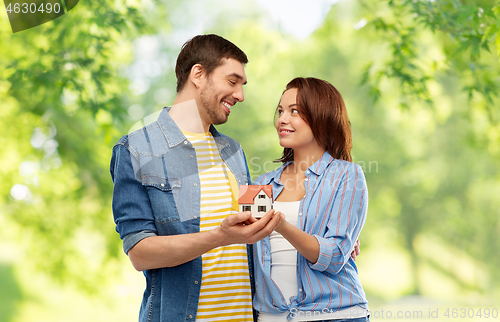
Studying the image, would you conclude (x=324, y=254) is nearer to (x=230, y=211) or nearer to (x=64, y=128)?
(x=230, y=211)

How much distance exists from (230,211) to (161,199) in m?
0.35

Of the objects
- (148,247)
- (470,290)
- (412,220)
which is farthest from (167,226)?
(470,290)

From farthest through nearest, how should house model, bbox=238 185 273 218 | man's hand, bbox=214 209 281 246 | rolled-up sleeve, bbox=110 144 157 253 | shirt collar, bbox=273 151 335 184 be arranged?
1. shirt collar, bbox=273 151 335 184
2. rolled-up sleeve, bbox=110 144 157 253
3. house model, bbox=238 185 273 218
4. man's hand, bbox=214 209 281 246

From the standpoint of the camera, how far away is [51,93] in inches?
192

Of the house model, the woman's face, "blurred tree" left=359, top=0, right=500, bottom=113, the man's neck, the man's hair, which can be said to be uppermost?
"blurred tree" left=359, top=0, right=500, bottom=113

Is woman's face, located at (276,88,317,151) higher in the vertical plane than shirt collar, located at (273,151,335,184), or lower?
higher

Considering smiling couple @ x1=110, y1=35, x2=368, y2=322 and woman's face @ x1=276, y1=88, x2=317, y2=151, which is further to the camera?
woman's face @ x1=276, y1=88, x2=317, y2=151

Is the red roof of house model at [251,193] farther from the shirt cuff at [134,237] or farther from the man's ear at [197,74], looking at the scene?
the man's ear at [197,74]

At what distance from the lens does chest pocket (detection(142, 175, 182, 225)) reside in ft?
5.80

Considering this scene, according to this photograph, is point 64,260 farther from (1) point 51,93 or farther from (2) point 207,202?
(2) point 207,202

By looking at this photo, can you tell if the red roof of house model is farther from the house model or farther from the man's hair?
the man's hair

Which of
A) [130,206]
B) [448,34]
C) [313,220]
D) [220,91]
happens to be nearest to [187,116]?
[220,91]

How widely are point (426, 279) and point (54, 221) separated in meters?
9.86

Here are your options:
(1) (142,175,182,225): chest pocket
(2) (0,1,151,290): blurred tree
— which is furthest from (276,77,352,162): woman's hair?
(2) (0,1,151,290): blurred tree
